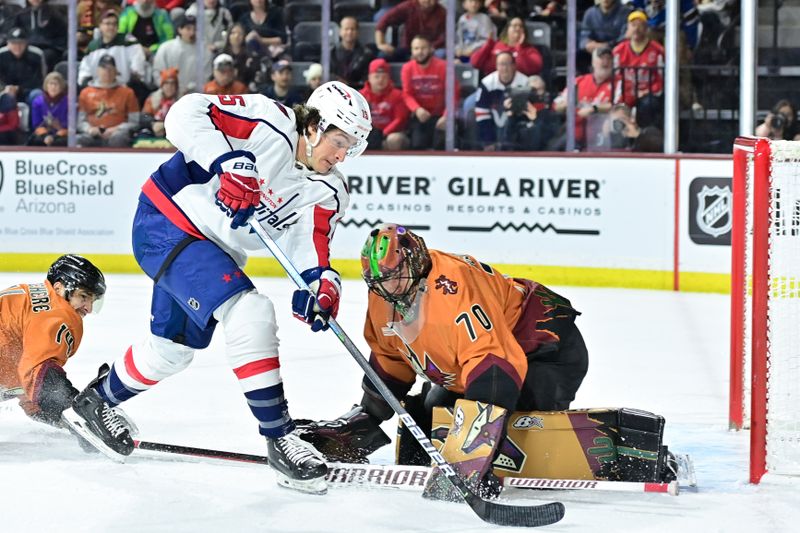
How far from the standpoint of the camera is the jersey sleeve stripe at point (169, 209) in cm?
328

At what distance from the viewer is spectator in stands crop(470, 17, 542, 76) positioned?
25.1 feet

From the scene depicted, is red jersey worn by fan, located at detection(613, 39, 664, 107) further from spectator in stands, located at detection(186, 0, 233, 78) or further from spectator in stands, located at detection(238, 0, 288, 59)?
spectator in stands, located at detection(186, 0, 233, 78)

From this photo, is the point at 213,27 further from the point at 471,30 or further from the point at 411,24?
the point at 471,30

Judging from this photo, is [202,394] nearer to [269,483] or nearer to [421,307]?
[269,483]

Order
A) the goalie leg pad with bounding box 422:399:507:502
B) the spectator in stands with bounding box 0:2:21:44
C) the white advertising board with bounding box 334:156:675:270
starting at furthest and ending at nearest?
the spectator in stands with bounding box 0:2:21:44 < the white advertising board with bounding box 334:156:675:270 < the goalie leg pad with bounding box 422:399:507:502

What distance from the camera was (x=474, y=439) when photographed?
118 inches

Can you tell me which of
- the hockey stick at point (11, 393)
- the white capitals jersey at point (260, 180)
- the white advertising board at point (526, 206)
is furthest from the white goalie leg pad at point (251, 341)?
the white advertising board at point (526, 206)

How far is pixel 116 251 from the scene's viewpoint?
7879mm

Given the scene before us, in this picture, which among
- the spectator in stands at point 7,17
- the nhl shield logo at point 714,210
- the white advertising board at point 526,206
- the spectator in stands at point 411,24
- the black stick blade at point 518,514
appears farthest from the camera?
the spectator in stands at point 7,17

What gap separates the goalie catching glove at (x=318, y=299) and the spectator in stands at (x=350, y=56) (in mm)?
4736

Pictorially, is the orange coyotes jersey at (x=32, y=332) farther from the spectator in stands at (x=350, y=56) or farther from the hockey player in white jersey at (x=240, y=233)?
the spectator in stands at (x=350, y=56)

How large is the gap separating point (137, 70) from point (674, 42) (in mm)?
3281

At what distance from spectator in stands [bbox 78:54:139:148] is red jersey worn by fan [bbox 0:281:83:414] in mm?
4345

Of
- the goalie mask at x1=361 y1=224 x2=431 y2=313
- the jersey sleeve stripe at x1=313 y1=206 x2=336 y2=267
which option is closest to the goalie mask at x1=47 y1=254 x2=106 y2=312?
the jersey sleeve stripe at x1=313 y1=206 x2=336 y2=267
